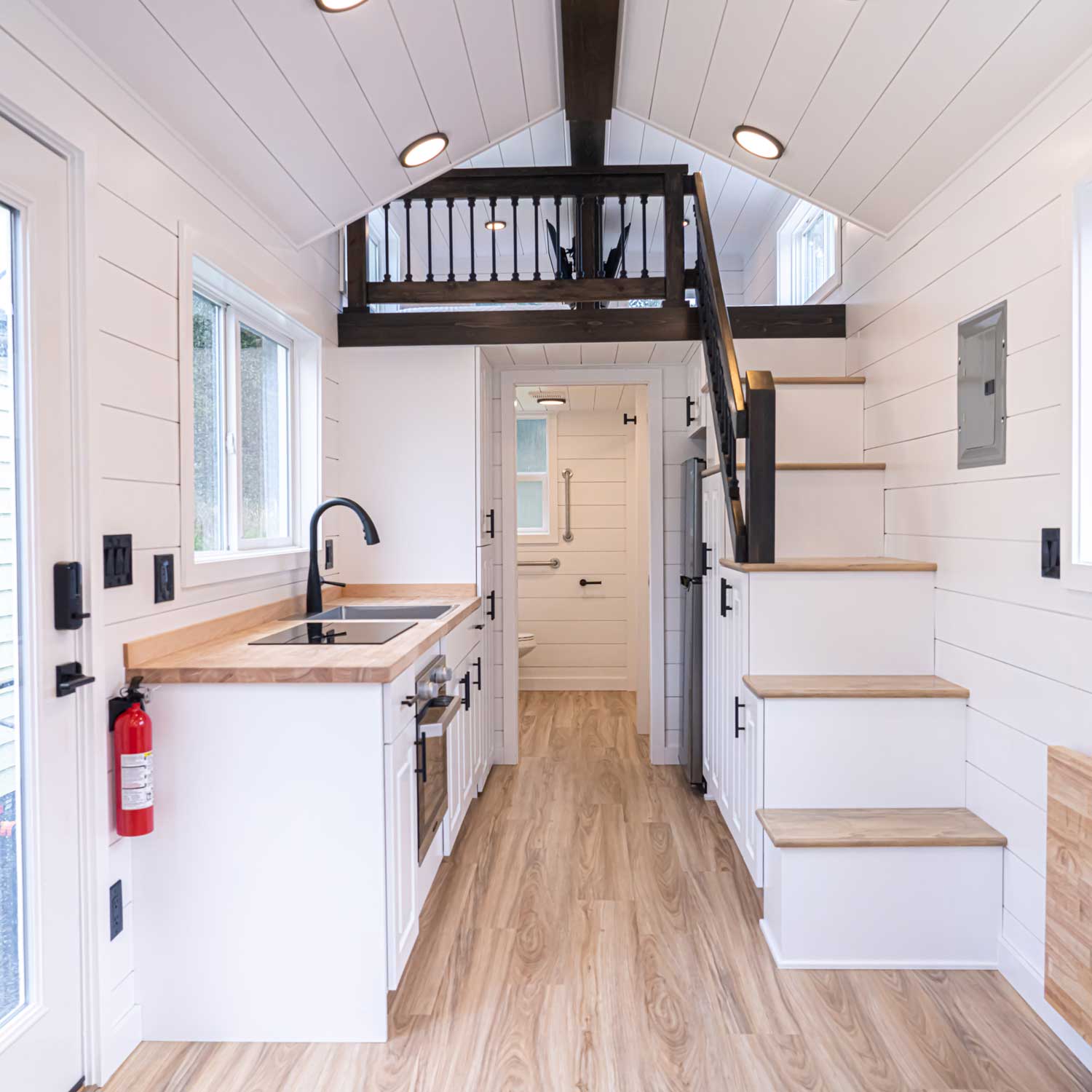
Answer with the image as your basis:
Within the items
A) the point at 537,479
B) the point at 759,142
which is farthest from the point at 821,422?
the point at 537,479

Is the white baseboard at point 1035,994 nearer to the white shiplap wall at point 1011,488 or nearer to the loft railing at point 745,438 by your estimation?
the white shiplap wall at point 1011,488

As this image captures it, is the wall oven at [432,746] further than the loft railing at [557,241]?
No

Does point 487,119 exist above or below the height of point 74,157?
above

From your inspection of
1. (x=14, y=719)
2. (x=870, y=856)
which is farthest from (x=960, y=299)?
(x=14, y=719)

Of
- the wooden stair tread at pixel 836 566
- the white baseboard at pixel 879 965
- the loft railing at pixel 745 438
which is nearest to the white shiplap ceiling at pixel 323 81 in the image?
the loft railing at pixel 745 438

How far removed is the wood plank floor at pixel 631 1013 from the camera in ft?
5.64

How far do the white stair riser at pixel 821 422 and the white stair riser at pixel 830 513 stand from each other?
212 mm

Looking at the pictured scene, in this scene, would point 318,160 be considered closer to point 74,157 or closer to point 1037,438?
point 74,157

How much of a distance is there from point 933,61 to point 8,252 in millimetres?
2228

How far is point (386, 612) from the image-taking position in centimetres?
301

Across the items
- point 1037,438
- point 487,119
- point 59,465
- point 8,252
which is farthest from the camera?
point 487,119

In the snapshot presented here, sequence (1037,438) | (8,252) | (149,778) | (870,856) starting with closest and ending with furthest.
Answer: (8,252) < (149,778) < (1037,438) < (870,856)

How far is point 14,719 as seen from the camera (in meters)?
1.51

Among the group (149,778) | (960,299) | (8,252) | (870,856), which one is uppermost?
(960,299)
